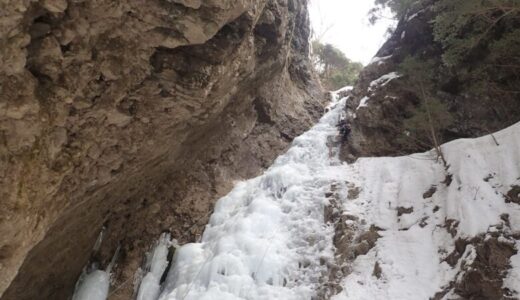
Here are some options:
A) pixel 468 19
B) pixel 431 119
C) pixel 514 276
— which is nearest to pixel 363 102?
pixel 431 119

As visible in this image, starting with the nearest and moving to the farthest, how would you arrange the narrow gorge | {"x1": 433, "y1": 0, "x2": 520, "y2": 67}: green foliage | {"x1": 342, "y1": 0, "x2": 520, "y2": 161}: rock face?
1. the narrow gorge
2. {"x1": 433, "y1": 0, "x2": 520, "y2": 67}: green foliage
3. {"x1": 342, "y1": 0, "x2": 520, "y2": 161}: rock face

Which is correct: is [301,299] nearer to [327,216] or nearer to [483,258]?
[327,216]

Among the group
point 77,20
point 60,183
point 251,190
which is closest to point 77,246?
point 60,183

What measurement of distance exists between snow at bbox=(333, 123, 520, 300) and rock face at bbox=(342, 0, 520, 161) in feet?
4.20

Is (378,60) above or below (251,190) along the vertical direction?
above

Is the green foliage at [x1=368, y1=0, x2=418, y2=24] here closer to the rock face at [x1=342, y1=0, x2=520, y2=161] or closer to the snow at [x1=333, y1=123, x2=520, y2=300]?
the rock face at [x1=342, y1=0, x2=520, y2=161]

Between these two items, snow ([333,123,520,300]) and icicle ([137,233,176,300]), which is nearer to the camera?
snow ([333,123,520,300])

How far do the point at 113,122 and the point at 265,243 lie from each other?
141 inches

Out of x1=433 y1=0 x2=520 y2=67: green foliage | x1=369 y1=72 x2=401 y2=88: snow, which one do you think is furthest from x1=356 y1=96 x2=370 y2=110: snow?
x1=433 y1=0 x2=520 y2=67: green foliage

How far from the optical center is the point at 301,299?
274 inches

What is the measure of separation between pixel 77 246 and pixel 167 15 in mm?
5274

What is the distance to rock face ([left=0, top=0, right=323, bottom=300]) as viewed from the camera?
5.51 meters

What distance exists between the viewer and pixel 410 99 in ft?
34.3

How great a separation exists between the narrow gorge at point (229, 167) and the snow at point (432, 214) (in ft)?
0.10
